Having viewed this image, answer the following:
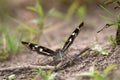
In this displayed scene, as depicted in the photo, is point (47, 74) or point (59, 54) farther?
point (59, 54)

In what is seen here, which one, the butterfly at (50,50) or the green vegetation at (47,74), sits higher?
the butterfly at (50,50)

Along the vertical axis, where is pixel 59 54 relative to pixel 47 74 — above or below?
above

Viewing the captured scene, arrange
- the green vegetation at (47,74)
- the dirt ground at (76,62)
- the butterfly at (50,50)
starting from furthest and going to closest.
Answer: the butterfly at (50,50), the dirt ground at (76,62), the green vegetation at (47,74)

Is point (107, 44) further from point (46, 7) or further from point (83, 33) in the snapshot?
point (46, 7)

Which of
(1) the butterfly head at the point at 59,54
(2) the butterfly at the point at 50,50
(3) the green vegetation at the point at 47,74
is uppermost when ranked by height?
(2) the butterfly at the point at 50,50

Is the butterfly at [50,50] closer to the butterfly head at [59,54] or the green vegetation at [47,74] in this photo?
the butterfly head at [59,54]

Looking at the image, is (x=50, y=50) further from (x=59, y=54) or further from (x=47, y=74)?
(x=47, y=74)

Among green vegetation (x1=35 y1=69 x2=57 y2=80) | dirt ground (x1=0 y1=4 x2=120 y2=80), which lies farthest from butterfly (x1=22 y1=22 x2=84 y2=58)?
green vegetation (x1=35 y1=69 x2=57 y2=80)

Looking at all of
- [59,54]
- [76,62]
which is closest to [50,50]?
[59,54]

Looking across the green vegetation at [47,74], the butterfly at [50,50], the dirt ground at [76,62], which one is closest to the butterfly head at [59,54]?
the butterfly at [50,50]

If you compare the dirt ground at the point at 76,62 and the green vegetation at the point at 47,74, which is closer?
the green vegetation at the point at 47,74

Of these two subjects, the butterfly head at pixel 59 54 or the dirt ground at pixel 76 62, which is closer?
the dirt ground at pixel 76 62

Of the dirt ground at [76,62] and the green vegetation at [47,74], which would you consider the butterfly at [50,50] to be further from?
the green vegetation at [47,74]

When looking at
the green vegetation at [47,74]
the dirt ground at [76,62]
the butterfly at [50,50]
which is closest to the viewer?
the green vegetation at [47,74]
